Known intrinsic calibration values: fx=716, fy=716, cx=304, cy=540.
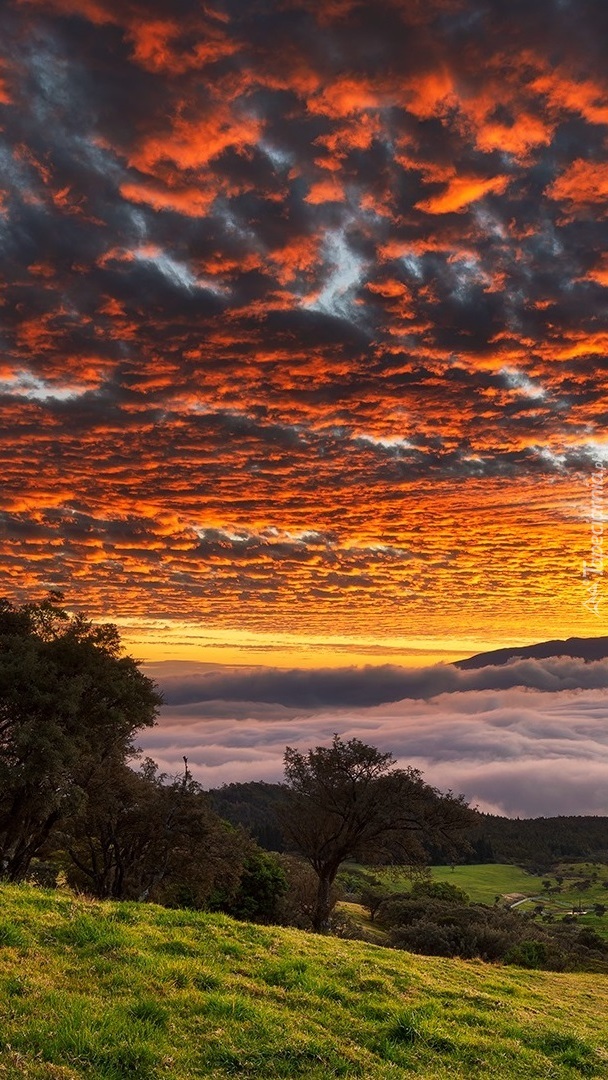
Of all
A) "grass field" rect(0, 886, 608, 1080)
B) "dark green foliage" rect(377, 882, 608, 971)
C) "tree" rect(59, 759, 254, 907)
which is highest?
"grass field" rect(0, 886, 608, 1080)

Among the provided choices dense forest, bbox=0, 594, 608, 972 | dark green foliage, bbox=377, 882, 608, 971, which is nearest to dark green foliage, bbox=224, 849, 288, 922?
dense forest, bbox=0, 594, 608, 972

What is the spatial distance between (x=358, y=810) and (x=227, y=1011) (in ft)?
149

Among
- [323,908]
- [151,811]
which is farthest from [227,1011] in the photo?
[323,908]

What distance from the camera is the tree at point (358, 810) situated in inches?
2156

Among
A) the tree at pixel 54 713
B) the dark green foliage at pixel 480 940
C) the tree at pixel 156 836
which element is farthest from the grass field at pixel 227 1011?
the dark green foliage at pixel 480 940

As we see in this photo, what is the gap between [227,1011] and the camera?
41.0ft

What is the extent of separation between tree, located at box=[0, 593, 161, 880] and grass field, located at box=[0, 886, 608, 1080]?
67.6 ft

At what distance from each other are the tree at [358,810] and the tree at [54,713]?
16.2 metres

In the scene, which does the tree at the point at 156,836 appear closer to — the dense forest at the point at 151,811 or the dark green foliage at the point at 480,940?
the dense forest at the point at 151,811

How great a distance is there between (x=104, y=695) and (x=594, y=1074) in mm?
36036

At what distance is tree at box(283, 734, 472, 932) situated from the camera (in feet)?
180

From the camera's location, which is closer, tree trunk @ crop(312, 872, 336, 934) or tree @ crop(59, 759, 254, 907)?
tree @ crop(59, 759, 254, 907)

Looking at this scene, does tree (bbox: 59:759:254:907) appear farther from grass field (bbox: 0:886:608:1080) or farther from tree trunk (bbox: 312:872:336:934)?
grass field (bbox: 0:886:608:1080)

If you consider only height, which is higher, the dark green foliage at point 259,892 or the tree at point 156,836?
the tree at point 156,836
